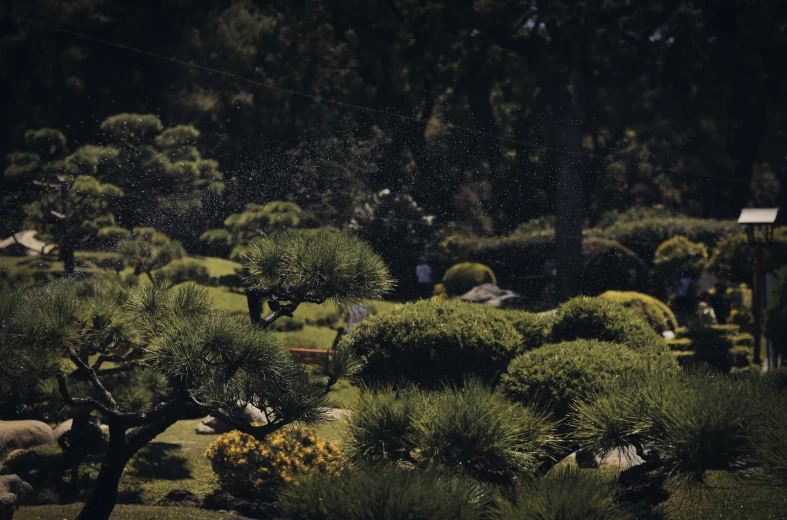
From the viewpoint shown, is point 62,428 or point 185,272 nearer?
point 62,428

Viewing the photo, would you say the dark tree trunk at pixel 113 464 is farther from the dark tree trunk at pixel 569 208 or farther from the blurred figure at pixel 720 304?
the blurred figure at pixel 720 304

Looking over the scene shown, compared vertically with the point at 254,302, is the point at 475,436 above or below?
below

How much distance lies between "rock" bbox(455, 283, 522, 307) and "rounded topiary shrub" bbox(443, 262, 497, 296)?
1217 mm

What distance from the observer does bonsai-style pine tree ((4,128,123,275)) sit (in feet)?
65.3

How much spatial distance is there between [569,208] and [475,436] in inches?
775

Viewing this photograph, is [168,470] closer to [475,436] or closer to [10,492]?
[10,492]

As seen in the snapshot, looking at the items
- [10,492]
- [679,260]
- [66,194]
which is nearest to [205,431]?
[10,492]

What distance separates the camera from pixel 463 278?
25.2 m

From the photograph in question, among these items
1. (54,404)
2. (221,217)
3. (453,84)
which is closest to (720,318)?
(453,84)

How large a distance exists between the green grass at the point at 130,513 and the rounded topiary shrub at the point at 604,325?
4251 millimetres

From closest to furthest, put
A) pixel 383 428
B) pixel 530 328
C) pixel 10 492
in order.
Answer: pixel 383 428 < pixel 10 492 < pixel 530 328

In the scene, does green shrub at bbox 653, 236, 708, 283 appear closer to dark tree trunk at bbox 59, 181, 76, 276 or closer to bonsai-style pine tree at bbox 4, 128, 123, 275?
bonsai-style pine tree at bbox 4, 128, 123, 275

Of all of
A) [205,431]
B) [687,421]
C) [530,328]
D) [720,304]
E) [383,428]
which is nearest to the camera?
[687,421]

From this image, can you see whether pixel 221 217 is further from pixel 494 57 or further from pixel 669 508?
pixel 669 508
